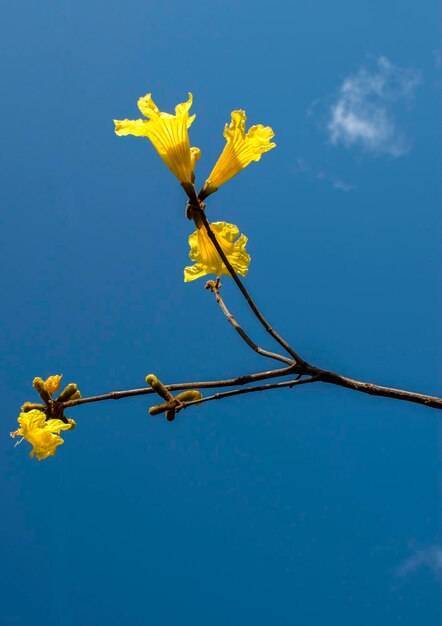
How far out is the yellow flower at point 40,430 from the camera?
3.39 meters

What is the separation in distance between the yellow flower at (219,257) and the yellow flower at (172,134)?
804mm

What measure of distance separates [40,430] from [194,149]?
1983 mm

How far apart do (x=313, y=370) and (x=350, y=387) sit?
212mm

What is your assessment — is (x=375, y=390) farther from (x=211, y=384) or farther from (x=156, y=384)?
(x=156, y=384)

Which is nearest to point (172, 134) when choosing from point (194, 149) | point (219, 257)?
point (194, 149)

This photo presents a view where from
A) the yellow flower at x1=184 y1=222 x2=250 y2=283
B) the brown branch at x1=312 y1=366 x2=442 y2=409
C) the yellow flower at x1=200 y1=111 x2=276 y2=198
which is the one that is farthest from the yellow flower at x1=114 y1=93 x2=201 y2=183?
the brown branch at x1=312 y1=366 x2=442 y2=409

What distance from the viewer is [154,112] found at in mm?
3260

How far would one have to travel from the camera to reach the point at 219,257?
402 centimetres

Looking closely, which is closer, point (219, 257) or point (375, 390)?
point (375, 390)

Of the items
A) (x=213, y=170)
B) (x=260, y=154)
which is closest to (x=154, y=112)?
(x=213, y=170)

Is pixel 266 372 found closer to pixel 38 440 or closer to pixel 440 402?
pixel 440 402

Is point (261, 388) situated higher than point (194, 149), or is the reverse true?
point (194, 149)

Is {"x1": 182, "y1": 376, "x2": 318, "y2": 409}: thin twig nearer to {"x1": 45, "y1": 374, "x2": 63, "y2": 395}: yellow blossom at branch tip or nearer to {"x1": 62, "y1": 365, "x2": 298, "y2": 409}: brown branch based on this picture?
{"x1": 62, "y1": 365, "x2": 298, "y2": 409}: brown branch

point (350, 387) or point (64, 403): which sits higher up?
point (350, 387)
